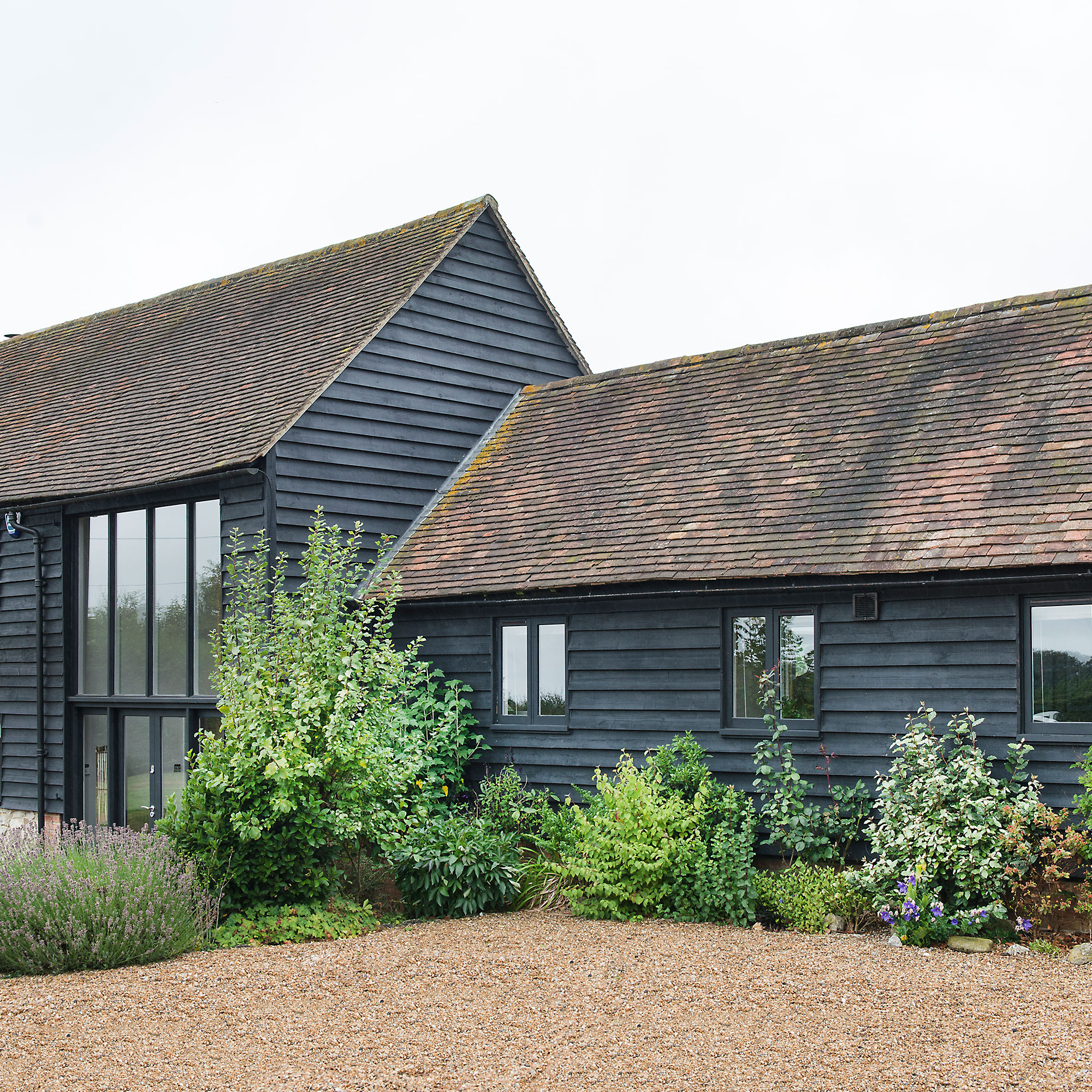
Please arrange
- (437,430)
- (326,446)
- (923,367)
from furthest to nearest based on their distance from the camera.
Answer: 1. (437,430)
2. (326,446)
3. (923,367)

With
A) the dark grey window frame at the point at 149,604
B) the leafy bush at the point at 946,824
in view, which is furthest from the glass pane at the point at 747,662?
the dark grey window frame at the point at 149,604

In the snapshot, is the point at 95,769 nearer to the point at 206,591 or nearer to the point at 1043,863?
the point at 206,591

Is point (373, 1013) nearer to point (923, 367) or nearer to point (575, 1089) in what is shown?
point (575, 1089)

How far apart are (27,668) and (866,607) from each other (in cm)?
1083

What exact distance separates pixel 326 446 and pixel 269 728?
4.85 meters

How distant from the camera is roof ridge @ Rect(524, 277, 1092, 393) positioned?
12.7 metres

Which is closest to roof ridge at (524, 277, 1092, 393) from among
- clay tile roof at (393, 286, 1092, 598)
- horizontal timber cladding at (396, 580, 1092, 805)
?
clay tile roof at (393, 286, 1092, 598)

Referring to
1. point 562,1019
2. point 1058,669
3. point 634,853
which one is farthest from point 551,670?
point 562,1019

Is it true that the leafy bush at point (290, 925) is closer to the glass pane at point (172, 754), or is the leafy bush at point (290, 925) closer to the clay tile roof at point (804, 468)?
the clay tile roof at point (804, 468)

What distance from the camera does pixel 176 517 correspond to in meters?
14.2

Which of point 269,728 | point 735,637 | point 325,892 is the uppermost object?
point 735,637

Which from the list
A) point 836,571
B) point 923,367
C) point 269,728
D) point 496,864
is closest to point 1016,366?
point 923,367

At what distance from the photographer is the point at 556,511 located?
1348 centimetres

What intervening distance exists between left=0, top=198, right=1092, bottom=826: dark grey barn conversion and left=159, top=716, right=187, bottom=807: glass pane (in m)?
0.04
